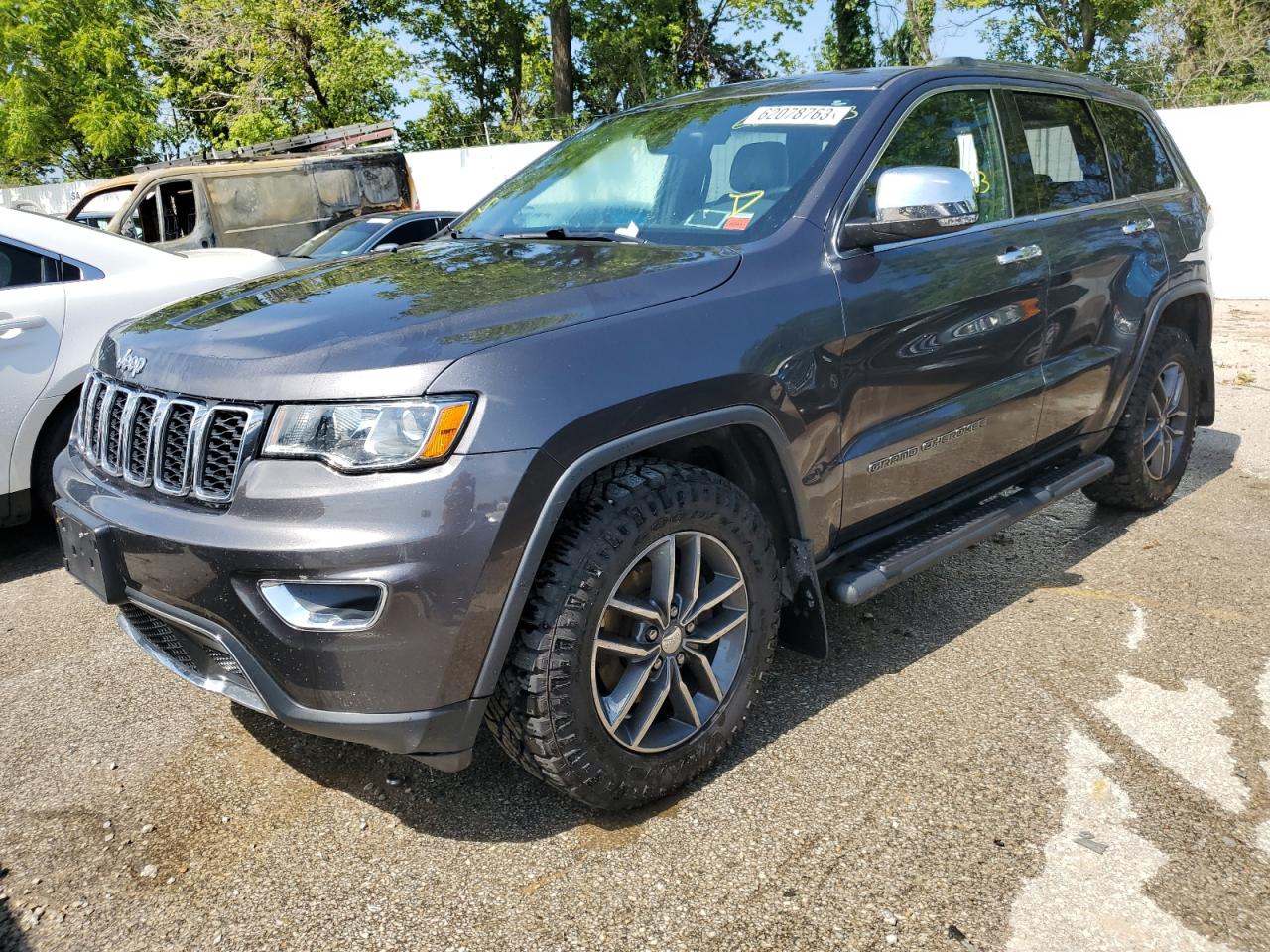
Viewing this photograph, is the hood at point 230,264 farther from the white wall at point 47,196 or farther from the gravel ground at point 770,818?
the white wall at point 47,196

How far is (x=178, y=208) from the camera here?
11648mm

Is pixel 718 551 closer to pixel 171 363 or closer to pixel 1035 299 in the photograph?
pixel 171 363

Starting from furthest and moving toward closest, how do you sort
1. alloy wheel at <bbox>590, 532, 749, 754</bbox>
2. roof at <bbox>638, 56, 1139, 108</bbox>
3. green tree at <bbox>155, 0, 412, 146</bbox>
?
green tree at <bbox>155, 0, 412, 146</bbox>
roof at <bbox>638, 56, 1139, 108</bbox>
alloy wheel at <bbox>590, 532, 749, 754</bbox>

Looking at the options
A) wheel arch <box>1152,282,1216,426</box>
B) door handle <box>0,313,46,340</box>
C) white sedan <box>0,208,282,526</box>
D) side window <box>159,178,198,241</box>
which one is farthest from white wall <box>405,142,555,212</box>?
wheel arch <box>1152,282,1216,426</box>

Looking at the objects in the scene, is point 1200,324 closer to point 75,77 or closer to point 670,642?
point 670,642

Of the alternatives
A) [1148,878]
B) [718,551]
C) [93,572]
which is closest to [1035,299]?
[718,551]

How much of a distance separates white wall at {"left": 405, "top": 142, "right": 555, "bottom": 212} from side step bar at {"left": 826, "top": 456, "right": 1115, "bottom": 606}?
15.6 m

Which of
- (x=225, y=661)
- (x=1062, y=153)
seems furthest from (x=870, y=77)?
(x=225, y=661)

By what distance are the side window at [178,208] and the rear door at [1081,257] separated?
9873 millimetres

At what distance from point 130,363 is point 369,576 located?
1.07m

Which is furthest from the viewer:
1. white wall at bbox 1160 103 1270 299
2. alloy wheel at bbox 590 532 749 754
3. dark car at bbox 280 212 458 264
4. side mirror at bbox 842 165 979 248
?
white wall at bbox 1160 103 1270 299

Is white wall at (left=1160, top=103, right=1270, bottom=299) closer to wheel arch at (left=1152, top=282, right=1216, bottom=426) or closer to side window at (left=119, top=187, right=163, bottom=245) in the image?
wheel arch at (left=1152, top=282, right=1216, bottom=426)

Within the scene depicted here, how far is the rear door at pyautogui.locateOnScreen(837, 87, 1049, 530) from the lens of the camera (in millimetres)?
3055

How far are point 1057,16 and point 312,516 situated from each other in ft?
102
